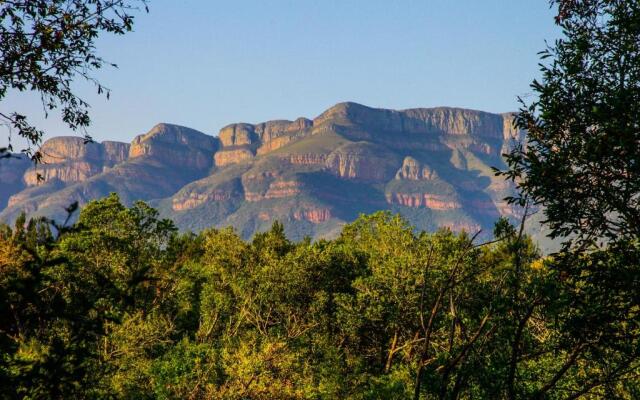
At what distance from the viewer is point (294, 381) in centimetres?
3369

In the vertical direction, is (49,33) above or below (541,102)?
above

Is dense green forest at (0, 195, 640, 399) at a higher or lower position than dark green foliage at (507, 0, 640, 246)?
lower

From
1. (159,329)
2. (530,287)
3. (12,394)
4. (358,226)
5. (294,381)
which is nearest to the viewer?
(12,394)

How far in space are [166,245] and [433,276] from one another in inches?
694

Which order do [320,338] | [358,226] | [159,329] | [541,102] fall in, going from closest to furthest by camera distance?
[541,102] → [159,329] → [320,338] → [358,226]

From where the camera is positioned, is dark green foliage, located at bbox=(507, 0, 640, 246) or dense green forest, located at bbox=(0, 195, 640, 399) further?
dense green forest, located at bbox=(0, 195, 640, 399)

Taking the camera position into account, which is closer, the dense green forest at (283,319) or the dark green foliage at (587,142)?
the dark green foliage at (587,142)

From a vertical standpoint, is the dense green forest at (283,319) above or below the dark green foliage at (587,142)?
below

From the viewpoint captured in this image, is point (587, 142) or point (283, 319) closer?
point (587, 142)

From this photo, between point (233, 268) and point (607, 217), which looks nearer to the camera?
point (607, 217)

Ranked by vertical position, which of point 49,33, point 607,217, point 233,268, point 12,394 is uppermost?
point 49,33

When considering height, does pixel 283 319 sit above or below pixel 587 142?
below

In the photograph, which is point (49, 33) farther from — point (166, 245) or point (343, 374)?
point (166, 245)

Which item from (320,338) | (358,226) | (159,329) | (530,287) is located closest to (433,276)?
(320,338)
